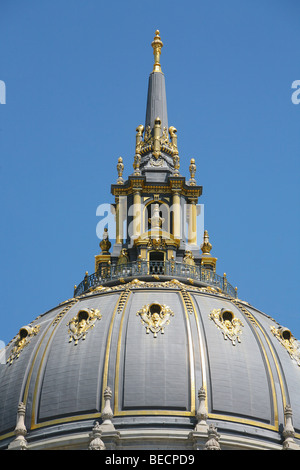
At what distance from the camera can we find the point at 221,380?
10044 cm

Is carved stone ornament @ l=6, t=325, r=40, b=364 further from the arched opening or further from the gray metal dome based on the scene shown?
the arched opening

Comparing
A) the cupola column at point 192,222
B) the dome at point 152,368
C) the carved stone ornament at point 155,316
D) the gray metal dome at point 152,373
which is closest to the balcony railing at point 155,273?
the dome at point 152,368

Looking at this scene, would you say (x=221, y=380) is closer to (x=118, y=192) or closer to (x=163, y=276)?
(x=163, y=276)

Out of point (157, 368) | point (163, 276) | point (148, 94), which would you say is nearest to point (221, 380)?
point (157, 368)

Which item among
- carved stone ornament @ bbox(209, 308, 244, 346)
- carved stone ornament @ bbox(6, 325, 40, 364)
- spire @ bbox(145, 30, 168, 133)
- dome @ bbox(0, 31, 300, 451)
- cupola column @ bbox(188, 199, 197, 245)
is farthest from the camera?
spire @ bbox(145, 30, 168, 133)

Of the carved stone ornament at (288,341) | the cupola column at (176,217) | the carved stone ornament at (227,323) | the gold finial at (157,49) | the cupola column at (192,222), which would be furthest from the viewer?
the gold finial at (157,49)

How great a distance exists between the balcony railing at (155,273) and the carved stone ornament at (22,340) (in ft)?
17.4

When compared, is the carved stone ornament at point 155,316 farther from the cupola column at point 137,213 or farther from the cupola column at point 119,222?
the cupola column at point 119,222

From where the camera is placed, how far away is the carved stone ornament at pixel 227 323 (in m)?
104

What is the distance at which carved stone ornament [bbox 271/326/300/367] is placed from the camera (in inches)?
4178

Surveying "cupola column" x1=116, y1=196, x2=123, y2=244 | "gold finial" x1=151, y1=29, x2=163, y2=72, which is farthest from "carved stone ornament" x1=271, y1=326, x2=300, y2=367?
"gold finial" x1=151, y1=29, x2=163, y2=72

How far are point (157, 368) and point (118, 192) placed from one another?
20719 mm

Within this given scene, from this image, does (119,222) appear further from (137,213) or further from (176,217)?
(176,217)

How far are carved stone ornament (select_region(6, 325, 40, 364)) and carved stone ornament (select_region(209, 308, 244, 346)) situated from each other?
10.2 metres
